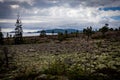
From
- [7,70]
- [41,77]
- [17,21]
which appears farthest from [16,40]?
[41,77]

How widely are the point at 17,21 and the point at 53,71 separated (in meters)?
71.4

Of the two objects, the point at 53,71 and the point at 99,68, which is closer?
the point at 53,71

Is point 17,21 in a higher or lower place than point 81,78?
higher

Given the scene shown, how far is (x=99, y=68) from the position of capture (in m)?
22.9

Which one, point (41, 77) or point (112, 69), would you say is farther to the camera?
point (112, 69)

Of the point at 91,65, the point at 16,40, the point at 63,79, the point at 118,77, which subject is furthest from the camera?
the point at 16,40

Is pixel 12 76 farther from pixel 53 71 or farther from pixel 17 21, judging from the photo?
pixel 17 21

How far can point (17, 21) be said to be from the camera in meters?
88.6

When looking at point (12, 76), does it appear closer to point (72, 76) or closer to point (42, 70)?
point (42, 70)

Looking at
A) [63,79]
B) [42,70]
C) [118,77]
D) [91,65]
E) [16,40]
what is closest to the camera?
[63,79]

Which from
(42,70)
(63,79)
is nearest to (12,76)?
(42,70)

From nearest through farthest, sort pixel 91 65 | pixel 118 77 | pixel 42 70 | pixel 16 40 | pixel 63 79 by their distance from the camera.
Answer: pixel 63 79, pixel 118 77, pixel 42 70, pixel 91 65, pixel 16 40

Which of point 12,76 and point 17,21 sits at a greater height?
point 17,21

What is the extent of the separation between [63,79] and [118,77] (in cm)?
571
